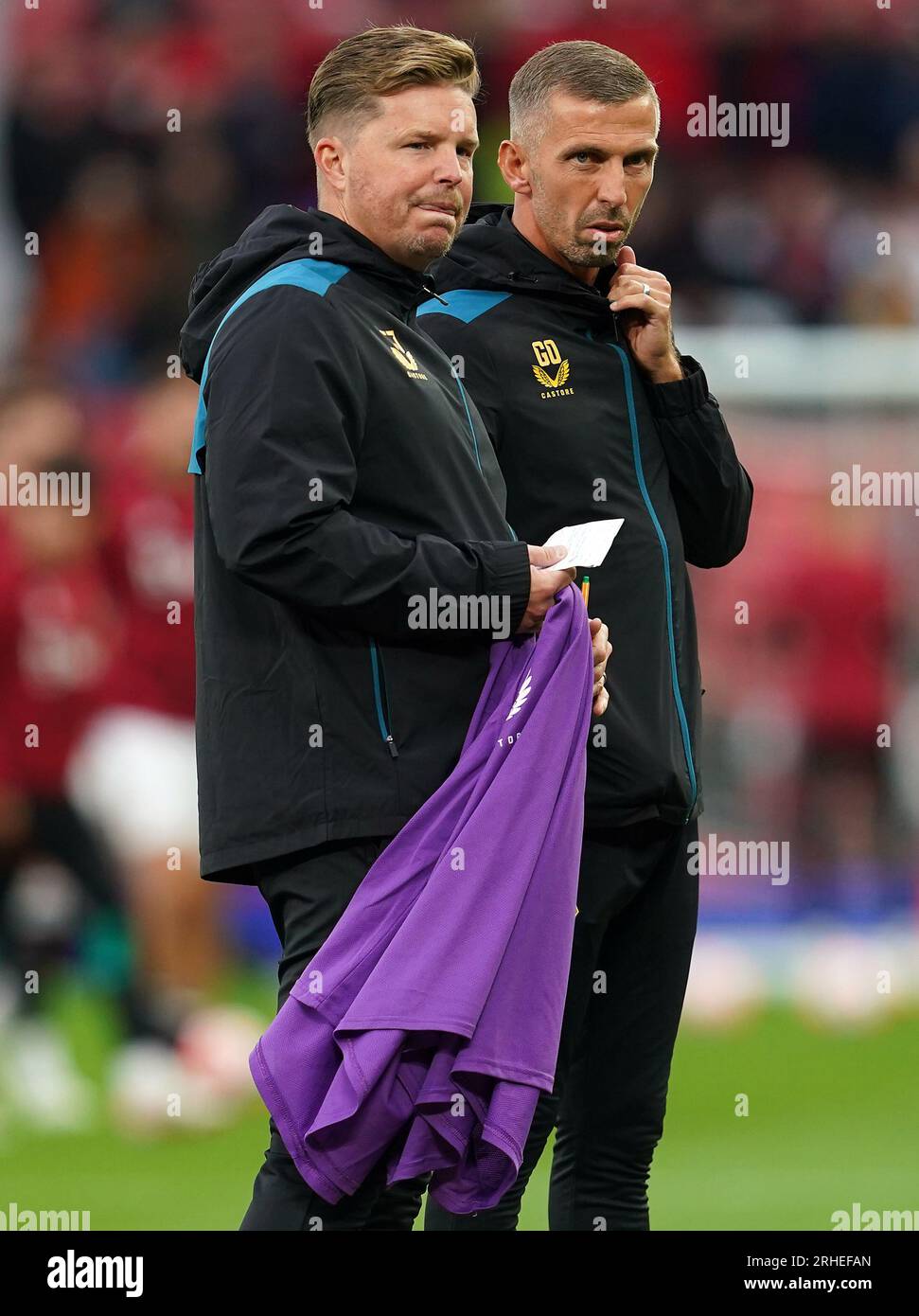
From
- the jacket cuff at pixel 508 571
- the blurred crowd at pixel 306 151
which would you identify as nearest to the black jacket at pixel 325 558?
the jacket cuff at pixel 508 571

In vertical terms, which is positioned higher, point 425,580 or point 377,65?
point 377,65

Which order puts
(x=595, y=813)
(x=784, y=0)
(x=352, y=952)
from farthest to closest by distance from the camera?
(x=784, y=0)
(x=595, y=813)
(x=352, y=952)

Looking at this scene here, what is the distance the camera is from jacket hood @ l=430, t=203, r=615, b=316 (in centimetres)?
219

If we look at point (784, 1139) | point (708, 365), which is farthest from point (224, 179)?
point (784, 1139)

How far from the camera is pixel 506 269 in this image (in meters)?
2.21

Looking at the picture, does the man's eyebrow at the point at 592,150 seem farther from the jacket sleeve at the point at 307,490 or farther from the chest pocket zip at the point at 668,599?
the jacket sleeve at the point at 307,490

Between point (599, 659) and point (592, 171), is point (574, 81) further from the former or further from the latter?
point (599, 659)

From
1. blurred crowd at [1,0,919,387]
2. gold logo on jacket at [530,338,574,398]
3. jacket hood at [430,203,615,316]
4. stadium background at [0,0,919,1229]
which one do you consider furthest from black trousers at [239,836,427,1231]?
blurred crowd at [1,0,919,387]

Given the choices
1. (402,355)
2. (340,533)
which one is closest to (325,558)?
(340,533)

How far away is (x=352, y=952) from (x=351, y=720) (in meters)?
0.21

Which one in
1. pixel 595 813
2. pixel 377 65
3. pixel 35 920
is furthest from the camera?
pixel 35 920

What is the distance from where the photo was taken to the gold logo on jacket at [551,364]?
2.16 metres

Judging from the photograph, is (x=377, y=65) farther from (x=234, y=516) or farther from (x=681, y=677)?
(x=681, y=677)

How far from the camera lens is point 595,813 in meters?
2.09
